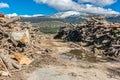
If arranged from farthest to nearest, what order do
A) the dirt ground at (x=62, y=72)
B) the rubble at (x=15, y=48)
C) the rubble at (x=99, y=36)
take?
the rubble at (x=99, y=36), the rubble at (x=15, y=48), the dirt ground at (x=62, y=72)

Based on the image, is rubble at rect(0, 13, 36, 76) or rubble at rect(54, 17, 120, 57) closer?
rubble at rect(0, 13, 36, 76)

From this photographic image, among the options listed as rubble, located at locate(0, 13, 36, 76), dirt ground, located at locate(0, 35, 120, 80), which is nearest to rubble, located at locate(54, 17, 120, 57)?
dirt ground, located at locate(0, 35, 120, 80)

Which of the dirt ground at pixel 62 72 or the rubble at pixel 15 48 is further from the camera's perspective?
the rubble at pixel 15 48

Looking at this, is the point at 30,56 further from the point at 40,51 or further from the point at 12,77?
the point at 12,77

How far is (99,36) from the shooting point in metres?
42.1

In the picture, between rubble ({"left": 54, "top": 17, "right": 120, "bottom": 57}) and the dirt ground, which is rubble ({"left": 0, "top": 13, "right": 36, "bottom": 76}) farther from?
rubble ({"left": 54, "top": 17, "right": 120, "bottom": 57})

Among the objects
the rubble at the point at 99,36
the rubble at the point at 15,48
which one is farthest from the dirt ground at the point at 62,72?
the rubble at the point at 99,36

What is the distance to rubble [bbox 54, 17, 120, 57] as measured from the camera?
1360 inches

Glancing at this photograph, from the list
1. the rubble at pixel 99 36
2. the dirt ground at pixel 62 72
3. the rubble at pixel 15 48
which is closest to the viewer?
the dirt ground at pixel 62 72

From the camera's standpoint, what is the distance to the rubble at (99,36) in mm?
34541

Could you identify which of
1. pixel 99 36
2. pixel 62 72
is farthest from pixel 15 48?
pixel 99 36

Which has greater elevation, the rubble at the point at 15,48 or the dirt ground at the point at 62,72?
the rubble at the point at 15,48

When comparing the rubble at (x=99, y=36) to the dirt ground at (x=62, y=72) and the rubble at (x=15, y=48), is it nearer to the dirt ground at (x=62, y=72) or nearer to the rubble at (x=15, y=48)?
the dirt ground at (x=62, y=72)

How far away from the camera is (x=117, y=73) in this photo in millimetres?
21375
